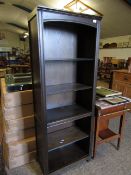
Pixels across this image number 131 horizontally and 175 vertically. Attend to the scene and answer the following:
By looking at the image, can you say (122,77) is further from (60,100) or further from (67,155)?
(67,155)

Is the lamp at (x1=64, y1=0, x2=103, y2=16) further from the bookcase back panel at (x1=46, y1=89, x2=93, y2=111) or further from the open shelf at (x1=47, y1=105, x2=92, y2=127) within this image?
the open shelf at (x1=47, y1=105, x2=92, y2=127)

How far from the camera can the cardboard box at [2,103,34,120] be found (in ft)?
5.55

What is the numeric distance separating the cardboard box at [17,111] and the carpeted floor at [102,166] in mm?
653

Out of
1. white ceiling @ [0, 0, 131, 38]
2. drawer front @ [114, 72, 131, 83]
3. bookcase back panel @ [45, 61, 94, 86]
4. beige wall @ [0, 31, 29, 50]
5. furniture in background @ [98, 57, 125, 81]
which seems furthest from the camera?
beige wall @ [0, 31, 29, 50]

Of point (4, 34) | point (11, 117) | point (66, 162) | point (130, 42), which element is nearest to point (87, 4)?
point (130, 42)

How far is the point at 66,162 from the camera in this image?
1739mm

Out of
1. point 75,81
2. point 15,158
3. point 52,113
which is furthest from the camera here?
point 75,81

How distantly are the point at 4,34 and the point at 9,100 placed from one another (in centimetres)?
1159

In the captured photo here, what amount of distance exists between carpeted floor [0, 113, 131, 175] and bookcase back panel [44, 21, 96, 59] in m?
1.38

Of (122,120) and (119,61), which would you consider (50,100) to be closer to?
(122,120)

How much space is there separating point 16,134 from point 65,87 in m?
0.87

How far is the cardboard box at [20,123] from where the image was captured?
5.62 feet

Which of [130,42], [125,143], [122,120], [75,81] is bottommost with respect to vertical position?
[125,143]

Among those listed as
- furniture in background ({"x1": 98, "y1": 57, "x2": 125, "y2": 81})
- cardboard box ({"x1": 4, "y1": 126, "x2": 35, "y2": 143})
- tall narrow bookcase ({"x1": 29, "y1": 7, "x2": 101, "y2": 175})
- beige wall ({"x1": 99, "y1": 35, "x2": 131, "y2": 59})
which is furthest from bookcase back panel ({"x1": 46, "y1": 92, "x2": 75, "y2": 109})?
beige wall ({"x1": 99, "y1": 35, "x2": 131, "y2": 59})
